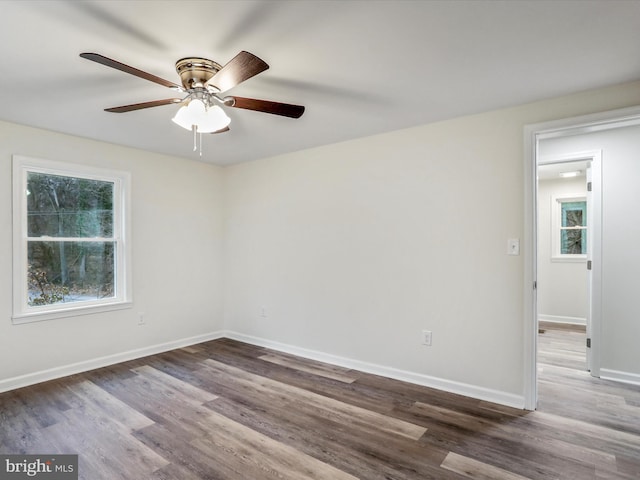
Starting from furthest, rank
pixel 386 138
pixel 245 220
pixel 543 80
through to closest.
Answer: pixel 245 220
pixel 386 138
pixel 543 80

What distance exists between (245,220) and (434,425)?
127 inches

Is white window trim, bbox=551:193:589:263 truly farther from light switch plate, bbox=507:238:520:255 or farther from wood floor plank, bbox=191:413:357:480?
wood floor plank, bbox=191:413:357:480

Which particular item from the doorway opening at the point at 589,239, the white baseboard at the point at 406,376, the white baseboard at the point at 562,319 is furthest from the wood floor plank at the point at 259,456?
the white baseboard at the point at 562,319

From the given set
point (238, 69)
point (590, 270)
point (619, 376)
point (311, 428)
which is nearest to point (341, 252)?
point (311, 428)

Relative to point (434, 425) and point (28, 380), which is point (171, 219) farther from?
point (434, 425)

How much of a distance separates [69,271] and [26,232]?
53 centimetres

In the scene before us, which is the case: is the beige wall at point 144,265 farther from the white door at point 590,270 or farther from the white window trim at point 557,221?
the white window trim at point 557,221

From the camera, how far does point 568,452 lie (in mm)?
2148

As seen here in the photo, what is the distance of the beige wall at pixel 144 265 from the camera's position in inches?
124

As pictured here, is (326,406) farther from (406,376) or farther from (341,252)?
(341,252)

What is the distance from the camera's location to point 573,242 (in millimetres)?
5930

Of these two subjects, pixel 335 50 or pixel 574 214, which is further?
pixel 574 214

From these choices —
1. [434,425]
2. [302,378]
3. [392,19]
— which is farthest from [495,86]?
[302,378]
